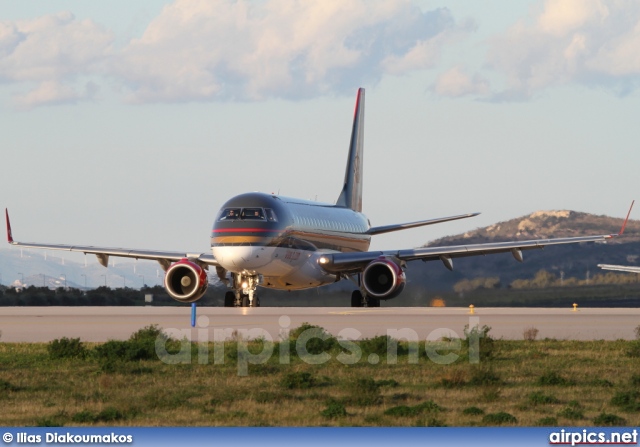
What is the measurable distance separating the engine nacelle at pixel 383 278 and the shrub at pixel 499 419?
27218 mm

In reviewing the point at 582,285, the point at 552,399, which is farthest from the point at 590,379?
the point at 582,285

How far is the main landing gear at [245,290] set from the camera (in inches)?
1635

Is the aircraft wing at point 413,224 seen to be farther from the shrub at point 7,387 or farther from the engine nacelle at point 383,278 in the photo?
the shrub at point 7,387

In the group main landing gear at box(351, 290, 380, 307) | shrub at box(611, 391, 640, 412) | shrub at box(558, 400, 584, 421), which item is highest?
main landing gear at box(351, 290, 380, 307)

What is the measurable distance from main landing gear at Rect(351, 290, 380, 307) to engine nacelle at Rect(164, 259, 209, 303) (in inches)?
225

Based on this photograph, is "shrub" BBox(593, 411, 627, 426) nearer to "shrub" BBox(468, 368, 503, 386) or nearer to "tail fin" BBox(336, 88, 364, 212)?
"shrub" BBox(468, 368, 503, 386)

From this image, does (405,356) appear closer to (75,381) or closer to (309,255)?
(75,381)

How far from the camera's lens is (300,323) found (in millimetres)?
29609

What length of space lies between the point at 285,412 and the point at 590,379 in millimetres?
5313

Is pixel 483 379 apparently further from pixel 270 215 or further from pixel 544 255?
pixel 544 255

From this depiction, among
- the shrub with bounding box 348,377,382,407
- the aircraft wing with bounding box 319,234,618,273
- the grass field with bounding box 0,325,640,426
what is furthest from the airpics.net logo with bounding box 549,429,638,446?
the aircraft wing with bounding box 319,234,618,273

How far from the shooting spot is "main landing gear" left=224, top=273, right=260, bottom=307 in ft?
136

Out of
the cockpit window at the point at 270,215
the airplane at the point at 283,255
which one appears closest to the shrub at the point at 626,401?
the airplane at the point at 283,255

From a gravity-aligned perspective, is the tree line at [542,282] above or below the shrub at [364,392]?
above
